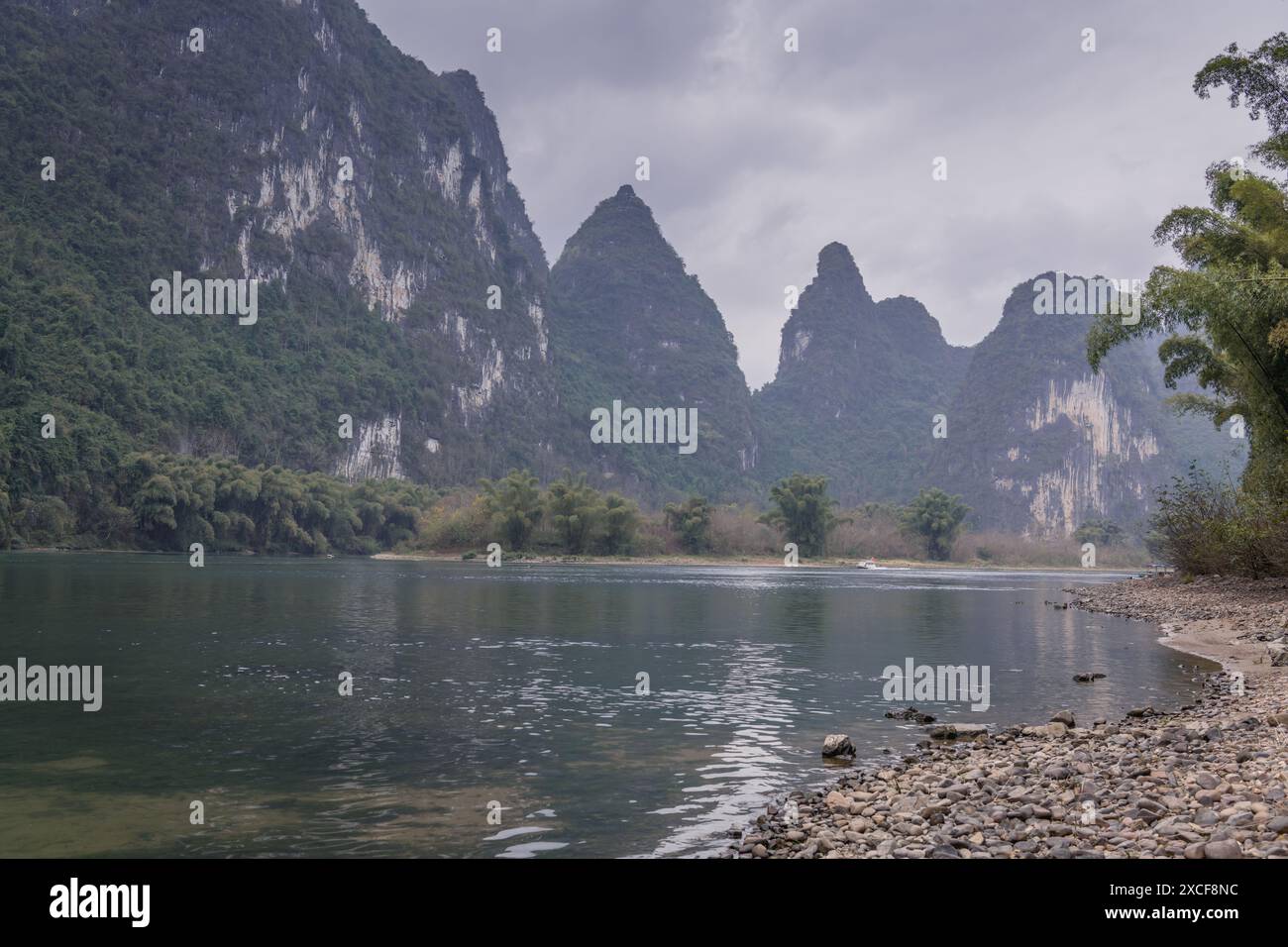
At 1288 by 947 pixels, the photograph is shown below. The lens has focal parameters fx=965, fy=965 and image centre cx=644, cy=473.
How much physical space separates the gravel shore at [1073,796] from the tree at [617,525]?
290 ft

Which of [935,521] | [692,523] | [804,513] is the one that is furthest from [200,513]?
[935,521]

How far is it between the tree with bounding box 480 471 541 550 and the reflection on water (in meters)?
66.3

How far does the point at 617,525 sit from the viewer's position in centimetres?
10162

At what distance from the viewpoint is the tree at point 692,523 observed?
11106 cm

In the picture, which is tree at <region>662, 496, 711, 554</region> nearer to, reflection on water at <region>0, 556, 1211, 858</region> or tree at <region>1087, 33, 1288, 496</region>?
reflection on water at <region>0, 556, 1211, 858</region>

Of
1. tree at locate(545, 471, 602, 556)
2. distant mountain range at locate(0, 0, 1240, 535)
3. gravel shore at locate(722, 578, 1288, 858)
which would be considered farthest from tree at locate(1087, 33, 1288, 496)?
distant mountain range at locate(0, 0, 1240, 535)

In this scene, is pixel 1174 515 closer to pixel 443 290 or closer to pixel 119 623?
pixel 119 623

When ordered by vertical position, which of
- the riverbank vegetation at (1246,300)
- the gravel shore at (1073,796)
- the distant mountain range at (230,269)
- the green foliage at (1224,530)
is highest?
the distant mountain range at (230,269)

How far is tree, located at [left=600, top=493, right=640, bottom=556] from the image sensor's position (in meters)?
101

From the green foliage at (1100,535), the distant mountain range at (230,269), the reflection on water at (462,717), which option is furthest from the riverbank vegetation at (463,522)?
the reflection on water at (462,717)

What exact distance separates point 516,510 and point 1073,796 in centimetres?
9194

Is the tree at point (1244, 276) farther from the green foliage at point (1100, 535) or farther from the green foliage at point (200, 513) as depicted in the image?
the green foliage at point (1100, 535)
